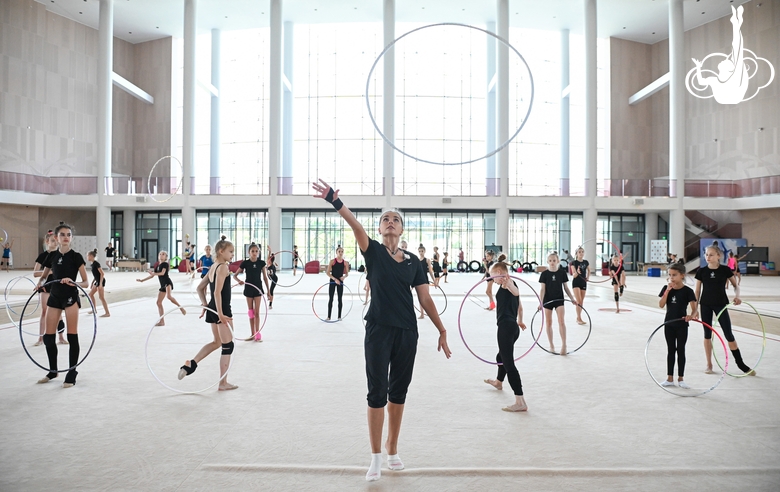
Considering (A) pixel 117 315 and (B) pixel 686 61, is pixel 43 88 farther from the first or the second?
(B) pixel 686 61

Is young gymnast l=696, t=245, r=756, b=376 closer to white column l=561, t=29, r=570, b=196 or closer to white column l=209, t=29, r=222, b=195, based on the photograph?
white column l=561, t=29, r=570, b=196

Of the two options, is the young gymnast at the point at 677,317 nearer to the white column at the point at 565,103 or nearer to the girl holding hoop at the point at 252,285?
the girl holding hoop at the point at 252,285

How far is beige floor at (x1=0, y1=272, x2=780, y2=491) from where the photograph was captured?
4.21 m

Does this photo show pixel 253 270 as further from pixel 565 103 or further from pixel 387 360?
pixel 565 103

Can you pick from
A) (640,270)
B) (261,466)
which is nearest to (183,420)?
(261,466)

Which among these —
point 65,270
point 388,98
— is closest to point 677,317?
point 65,270

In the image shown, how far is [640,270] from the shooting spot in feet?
136

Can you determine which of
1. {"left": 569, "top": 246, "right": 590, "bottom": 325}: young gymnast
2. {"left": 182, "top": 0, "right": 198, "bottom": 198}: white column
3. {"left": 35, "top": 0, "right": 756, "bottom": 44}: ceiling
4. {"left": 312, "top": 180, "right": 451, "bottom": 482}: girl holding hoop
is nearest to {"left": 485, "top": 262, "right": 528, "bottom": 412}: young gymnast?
{"left": 312, "top": 180, "right": 451, "bottom": 482}: girl holding hoop

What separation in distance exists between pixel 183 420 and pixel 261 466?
173cm

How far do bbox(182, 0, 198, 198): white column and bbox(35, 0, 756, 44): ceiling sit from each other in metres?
2.23

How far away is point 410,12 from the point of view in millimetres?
39688

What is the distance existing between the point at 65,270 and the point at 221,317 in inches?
101

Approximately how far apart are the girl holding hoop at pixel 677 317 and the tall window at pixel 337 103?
38.1 m

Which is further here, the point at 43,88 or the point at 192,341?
the point at 43,88
